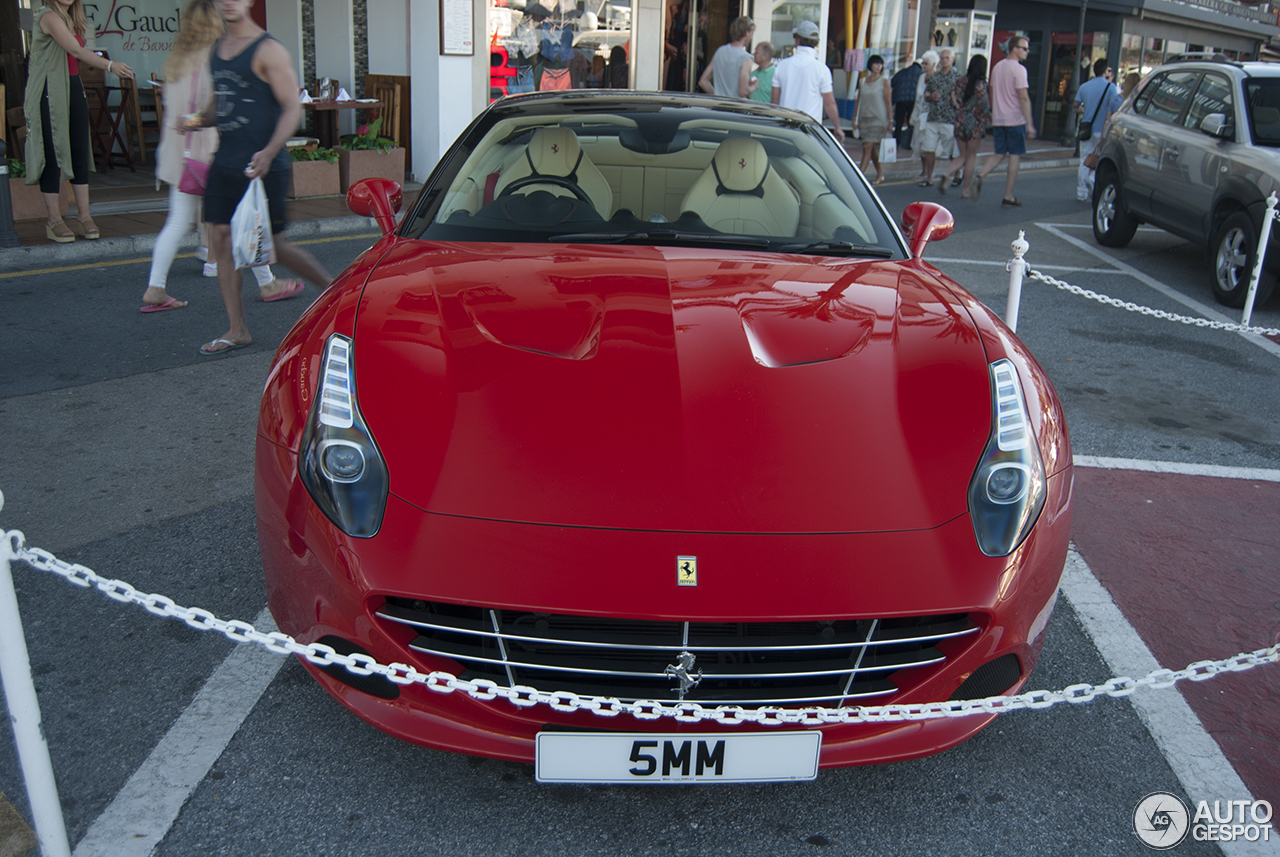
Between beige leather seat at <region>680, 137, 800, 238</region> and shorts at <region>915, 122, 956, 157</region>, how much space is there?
10089 mm

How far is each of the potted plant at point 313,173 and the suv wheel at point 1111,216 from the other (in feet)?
24.1

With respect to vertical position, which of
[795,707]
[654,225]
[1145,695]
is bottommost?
[1145,695]

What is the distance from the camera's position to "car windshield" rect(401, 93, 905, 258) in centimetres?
319

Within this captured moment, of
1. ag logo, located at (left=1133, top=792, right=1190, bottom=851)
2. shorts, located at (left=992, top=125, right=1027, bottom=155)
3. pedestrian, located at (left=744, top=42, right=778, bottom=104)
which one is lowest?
ag logo, located at (left=1133, top=792, right=1190, bottom=851)

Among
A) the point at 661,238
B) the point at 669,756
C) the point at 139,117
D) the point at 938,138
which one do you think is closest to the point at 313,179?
the point at 139,117

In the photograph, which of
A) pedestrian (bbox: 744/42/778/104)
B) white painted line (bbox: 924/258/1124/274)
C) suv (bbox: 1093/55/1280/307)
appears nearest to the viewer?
suv (bbox: 1093/55/1280/307)

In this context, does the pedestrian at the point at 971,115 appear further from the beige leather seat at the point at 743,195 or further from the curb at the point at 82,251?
the beige leather seat at the point at 743,195

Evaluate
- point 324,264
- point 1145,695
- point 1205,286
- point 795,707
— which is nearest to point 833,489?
point 795,707

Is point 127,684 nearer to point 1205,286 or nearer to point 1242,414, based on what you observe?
point 1242,414

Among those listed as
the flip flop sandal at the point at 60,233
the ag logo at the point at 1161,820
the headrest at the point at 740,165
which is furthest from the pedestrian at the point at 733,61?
the ag logo at the point at 1161,820

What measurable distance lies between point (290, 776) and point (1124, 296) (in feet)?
23.6

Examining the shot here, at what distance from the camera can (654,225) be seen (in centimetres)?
324

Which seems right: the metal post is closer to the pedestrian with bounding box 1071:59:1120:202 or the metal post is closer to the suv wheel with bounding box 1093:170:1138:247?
the suv wheel with bounding box 1093:170:1138:247

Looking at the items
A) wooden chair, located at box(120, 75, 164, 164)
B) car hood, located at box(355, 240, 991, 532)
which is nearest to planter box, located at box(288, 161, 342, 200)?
wooden chair, located at box(120, 75, 164, 164)
